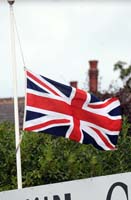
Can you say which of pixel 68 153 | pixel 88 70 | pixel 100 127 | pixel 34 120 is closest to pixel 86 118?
pixel 100 127

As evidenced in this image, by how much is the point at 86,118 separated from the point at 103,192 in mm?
801

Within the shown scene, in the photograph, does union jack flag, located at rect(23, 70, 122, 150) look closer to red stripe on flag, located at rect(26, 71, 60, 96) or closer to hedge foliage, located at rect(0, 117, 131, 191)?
red stripe on flag, located at rect(26, 71, 60, 96)

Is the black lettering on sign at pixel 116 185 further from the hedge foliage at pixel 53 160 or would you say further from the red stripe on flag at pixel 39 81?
the hedge foliage at pixel 53 160

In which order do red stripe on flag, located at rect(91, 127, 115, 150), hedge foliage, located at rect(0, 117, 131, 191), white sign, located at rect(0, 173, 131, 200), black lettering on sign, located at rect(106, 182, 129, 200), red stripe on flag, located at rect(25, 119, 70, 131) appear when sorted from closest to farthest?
1. white sign, located at rect(0, 173, 131, 200)
2. black lettering on sign, located at rect(106, 182, 129, 200)
3. red stripe on flag, located at rect(25, 119, 70, 131)
4. red stripe on flag, located at rect(91, 127, 115, 150)
5. hedge foliage, located at rect(0, 117, 131, 191)

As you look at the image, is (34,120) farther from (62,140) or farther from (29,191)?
(62,140)

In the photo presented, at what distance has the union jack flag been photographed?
5461 millimetres

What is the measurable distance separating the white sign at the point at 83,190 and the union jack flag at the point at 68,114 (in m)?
0.53

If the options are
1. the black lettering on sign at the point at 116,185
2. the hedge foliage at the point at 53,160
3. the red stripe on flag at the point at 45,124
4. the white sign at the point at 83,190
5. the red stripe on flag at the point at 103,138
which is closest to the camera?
the white sign at the point at 83,190

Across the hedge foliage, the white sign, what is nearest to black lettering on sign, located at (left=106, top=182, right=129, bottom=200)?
the white sign

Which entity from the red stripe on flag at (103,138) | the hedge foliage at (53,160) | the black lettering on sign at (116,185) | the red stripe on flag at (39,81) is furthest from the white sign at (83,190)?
the hedge foliage at (53,160)

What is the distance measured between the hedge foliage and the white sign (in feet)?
3.96

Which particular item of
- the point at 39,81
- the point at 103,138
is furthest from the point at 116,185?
the point at 39,81

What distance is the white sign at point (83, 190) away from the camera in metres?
4.83

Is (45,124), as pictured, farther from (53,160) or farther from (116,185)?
(53,160)
